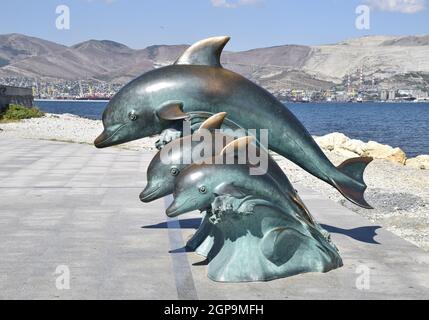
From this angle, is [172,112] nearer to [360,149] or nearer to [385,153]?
[385,153]

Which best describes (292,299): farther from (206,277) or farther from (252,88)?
(252,88)

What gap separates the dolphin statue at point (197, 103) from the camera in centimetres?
787

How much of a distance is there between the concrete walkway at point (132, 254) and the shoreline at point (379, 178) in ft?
2.28

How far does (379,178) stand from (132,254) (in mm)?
10502

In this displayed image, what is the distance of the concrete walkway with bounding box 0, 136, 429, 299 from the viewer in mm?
7055

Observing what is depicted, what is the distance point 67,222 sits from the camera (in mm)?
10359

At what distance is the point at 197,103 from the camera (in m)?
7.90

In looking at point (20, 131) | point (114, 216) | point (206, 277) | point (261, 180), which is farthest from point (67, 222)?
point (20, 131)

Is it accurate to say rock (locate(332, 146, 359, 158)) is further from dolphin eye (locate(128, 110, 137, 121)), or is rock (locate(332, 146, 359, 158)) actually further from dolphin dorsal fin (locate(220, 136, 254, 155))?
dolphin dorsal fin (locate(220, 136, 254, 155))

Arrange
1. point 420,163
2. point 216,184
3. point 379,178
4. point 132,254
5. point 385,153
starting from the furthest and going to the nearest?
1. point 385,153
2. point 420,163
3. point 379,178
4. point 132,254
5. point 216,184

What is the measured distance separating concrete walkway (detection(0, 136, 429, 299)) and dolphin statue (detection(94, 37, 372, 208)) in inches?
60.5

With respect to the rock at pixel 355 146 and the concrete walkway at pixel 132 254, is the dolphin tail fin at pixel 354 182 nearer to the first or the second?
the concrete walkway at pixel 132 254

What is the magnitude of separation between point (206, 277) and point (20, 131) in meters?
24.2

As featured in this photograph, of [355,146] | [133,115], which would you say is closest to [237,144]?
[133,115]
